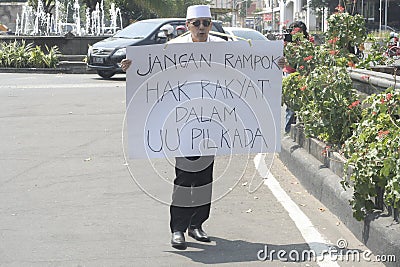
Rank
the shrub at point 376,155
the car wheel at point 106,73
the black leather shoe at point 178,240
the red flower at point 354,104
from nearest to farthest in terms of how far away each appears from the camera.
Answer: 1. the shrub at point 376,155
2. the black leather shoe at point 178,240
3. the red flower at point 354,104
4. the car wheel at point 106,73

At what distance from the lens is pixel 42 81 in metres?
23.7

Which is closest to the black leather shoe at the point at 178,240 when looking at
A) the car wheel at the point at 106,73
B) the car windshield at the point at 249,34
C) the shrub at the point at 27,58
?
the car wheel at the point at 106,73

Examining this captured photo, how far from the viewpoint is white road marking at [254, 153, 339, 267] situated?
6.31 metres

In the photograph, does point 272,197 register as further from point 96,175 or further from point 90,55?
point 90,55

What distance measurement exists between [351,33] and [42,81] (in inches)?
579

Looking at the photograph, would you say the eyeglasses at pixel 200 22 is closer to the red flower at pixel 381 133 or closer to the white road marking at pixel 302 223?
the red flower at pixel 381 133

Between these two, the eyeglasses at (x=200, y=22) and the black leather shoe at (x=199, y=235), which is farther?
the black leather shoe at (x=199, y=235)

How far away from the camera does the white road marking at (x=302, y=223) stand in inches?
248

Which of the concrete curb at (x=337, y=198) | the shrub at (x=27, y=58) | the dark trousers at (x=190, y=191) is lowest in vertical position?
the concrete curb at (x=337, y=198)

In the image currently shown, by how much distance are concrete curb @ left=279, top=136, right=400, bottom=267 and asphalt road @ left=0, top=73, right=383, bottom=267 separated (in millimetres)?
100

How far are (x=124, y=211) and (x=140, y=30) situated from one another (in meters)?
17.3

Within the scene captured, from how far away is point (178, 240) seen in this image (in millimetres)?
6590

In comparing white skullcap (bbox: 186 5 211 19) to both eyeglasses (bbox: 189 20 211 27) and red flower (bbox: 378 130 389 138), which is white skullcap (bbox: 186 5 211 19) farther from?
red flower (bbox: 378 130 389 138)

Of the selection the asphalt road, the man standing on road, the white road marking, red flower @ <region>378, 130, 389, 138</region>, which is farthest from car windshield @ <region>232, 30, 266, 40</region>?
red flower @ <region>378, 130, 389, 138</region>
